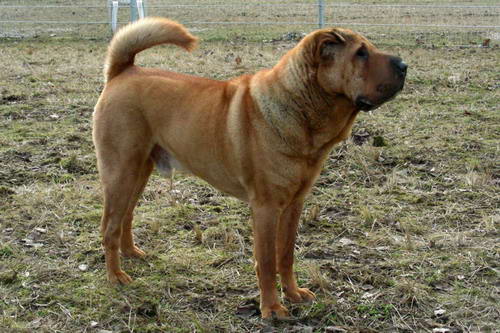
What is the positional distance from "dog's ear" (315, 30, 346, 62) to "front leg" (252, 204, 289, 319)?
3.12 feet

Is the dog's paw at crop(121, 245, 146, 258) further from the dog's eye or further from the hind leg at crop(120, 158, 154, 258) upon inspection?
the dog's eye

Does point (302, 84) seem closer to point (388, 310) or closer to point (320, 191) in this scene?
point (388, 310)

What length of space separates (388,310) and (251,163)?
1297 mm

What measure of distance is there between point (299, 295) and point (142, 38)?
6.89 ft

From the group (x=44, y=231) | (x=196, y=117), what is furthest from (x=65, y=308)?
(x=196, y=117)

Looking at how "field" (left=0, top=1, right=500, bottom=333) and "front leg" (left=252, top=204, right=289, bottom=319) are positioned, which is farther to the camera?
"field" (left=0, top=1, right=500, bottom=333)

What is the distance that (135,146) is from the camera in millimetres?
4039

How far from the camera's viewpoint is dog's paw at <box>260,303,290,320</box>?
3.74 m

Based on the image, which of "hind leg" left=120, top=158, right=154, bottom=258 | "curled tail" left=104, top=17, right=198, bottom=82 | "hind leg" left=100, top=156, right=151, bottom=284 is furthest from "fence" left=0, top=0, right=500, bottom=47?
"hind leg" left=100, top=156, right=151, bottom=284

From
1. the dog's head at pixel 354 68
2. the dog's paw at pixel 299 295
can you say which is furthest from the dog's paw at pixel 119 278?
the dog's head at pixel 354 68

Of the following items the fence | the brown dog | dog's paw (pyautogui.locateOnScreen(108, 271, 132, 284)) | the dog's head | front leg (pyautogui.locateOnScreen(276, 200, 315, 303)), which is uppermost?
the dog's head

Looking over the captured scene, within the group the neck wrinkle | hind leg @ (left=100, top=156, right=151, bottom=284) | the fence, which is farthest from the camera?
the fence

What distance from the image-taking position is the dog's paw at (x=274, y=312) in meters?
3.74

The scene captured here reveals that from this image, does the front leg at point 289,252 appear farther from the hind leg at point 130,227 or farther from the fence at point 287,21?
the fence at point 287,21
